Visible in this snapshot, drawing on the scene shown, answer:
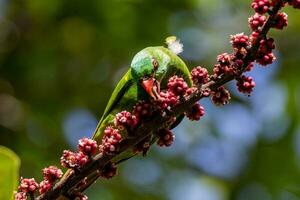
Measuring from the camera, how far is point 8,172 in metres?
2.14

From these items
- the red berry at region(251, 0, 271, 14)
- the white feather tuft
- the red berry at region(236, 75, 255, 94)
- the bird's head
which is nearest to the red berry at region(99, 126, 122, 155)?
the bird's head

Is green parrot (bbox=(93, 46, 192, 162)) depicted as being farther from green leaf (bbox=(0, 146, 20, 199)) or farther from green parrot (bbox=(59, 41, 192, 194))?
green leaf (bbox=(0, 146, 20, 199))

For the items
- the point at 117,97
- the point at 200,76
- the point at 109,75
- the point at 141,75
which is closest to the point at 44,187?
the point at 200,76

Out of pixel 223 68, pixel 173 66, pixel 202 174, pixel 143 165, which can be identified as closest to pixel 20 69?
pixel 143 165

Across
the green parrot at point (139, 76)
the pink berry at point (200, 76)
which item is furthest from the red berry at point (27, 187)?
the green parrot at point (139, 76)

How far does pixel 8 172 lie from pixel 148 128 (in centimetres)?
71

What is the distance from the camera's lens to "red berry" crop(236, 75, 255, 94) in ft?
8.66

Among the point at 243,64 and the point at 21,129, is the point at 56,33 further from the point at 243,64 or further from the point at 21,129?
the point at 243,64

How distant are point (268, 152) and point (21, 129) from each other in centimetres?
248

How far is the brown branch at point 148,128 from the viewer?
2.54m

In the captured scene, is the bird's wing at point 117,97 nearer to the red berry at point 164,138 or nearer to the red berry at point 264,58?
the red berry at point 164,138

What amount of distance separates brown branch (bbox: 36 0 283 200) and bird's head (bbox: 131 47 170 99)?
373 mm

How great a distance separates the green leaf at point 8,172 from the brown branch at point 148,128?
0.40m

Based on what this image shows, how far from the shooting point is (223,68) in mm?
2588
